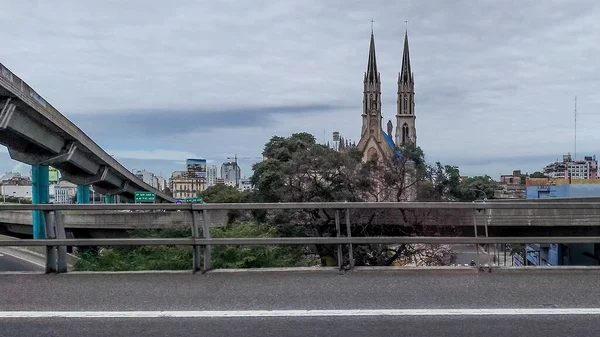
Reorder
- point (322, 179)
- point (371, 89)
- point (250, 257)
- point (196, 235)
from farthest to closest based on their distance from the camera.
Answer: point (371, 89) → point (322, 179) → point (250, 257) → point (196, 235)

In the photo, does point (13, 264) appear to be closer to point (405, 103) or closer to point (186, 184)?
point (405, 103)

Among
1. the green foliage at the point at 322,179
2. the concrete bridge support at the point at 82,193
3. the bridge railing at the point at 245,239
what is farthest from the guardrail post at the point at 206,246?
the concrete bridge support at the point at 82,193

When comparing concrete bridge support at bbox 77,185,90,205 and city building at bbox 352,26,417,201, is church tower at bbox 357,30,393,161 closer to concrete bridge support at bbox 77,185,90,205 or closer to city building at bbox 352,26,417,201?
city building at bbox 352,26,417,201

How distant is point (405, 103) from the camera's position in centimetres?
13525

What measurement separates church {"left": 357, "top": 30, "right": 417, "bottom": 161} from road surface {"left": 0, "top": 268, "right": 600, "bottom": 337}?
101044mm

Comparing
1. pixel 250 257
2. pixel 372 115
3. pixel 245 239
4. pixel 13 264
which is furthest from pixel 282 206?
pixel 372 115

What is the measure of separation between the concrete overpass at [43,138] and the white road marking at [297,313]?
18.5 m

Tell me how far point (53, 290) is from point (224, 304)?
212 centimetres

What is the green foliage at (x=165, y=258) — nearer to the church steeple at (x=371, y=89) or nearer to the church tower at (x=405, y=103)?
the church steeple at (x=371, y=89)

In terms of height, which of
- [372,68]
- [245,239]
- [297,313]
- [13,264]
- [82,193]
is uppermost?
[372,68]

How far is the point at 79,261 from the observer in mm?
9016

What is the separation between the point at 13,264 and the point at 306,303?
19.6m

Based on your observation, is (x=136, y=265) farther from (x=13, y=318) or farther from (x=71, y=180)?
(x=71, y=180)

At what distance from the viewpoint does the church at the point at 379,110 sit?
115875mm
